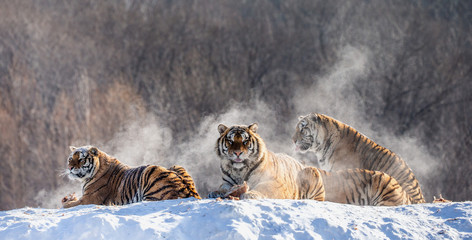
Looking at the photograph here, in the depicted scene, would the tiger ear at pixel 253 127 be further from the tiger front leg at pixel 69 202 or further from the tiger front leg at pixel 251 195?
the tiger front leg at pixel 69 202

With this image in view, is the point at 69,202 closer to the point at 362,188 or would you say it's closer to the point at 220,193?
the point at 220,193

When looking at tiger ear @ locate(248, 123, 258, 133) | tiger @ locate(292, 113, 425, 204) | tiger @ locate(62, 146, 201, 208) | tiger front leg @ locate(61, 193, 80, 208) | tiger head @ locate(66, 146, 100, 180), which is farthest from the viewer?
tiger @ locate(292, 113, 425, 204)

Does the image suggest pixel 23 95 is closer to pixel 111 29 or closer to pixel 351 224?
pixel 111 29

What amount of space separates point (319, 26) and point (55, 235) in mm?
7742

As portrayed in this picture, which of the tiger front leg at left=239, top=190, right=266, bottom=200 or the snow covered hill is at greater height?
the tiger front leg at left=239, top=190, right=266, bottom=200

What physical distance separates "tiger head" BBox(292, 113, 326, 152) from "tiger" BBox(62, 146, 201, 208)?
1.47 metres

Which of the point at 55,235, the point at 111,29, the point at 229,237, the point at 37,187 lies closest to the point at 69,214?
the point at 55,235

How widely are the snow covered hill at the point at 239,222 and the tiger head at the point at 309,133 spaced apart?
2189mm

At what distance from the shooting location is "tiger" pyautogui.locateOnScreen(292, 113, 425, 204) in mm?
5570

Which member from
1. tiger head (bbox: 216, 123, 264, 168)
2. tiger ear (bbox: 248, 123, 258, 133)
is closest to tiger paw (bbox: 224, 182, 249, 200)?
tiger head (bbox: 216, 123, 264, 168)

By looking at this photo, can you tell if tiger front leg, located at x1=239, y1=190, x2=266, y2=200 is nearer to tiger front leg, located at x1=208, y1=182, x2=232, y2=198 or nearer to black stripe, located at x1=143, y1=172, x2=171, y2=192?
tiger front leg, located at x1=208, y1=182, x2=232, y2=198

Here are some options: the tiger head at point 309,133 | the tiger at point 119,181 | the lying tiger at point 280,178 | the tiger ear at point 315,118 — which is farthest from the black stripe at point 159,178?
the tiger ear at point 315,118

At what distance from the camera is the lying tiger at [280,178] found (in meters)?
4.05

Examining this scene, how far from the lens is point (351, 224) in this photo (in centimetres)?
329
